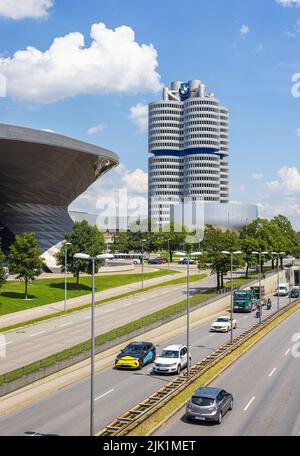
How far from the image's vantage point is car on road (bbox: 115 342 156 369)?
121 ft

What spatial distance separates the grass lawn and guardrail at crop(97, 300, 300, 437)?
2758 cm

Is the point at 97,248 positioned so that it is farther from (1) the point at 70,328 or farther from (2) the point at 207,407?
(2) the point at 207,407

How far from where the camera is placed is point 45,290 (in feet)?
246

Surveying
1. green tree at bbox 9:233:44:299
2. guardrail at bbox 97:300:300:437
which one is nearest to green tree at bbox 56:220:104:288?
green tree at bbox 9:233:44:299

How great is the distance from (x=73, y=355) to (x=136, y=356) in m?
4.23

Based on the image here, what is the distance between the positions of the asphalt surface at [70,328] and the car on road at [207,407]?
1603 centimetres

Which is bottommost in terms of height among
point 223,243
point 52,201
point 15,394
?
point 15,394

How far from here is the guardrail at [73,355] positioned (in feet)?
104

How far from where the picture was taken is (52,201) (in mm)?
107812

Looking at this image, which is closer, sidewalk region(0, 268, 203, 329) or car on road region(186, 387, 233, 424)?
car on road region(186, 387, 233, 424)

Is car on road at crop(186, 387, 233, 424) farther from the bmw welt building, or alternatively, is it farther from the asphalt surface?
the bmw welt building

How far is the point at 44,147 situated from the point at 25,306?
99.1 feet
